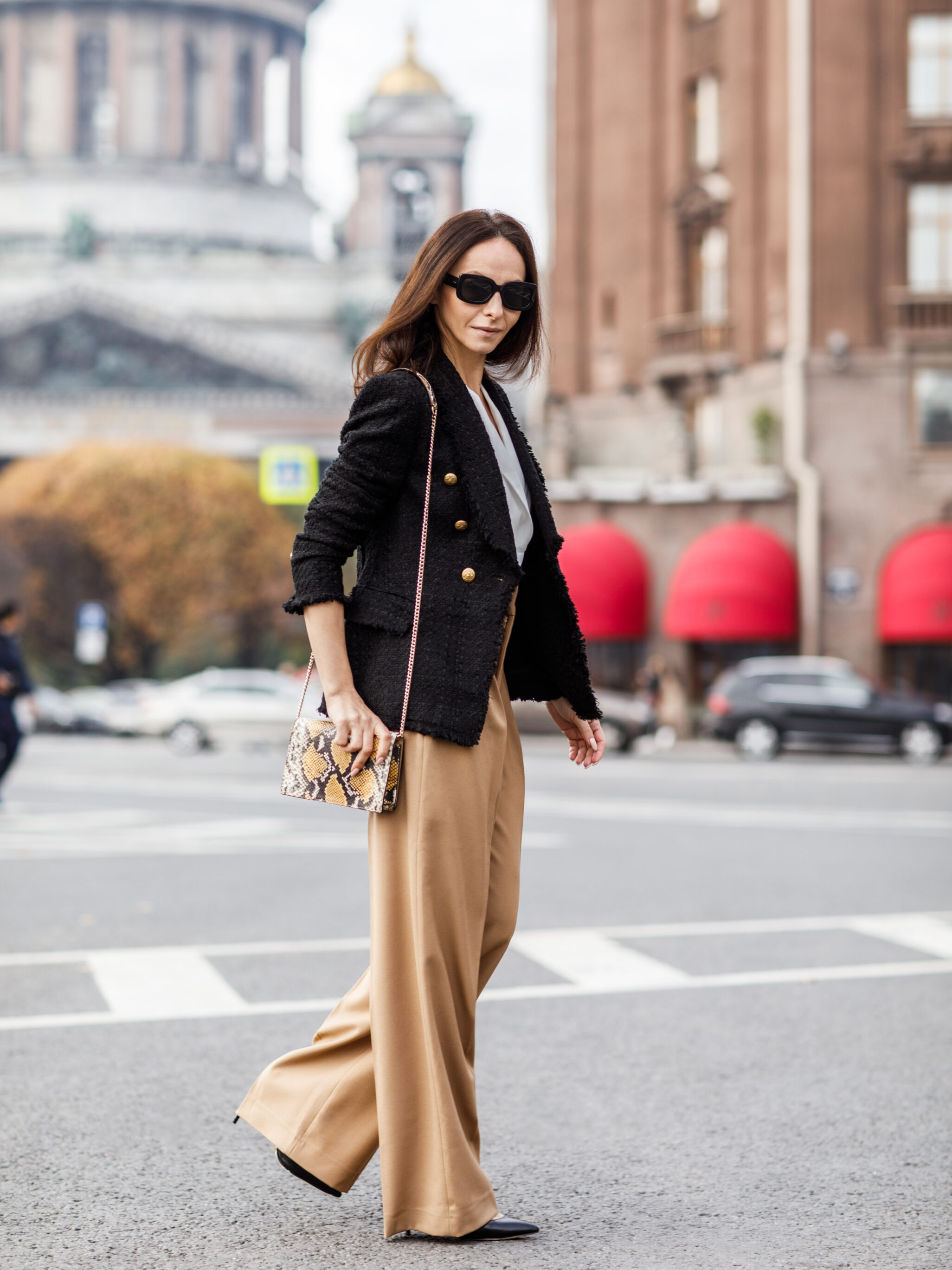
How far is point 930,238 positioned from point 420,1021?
109ft

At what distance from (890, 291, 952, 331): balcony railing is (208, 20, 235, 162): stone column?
6324 centimetres

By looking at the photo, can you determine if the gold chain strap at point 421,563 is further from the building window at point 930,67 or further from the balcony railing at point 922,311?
the building window at point 930,67

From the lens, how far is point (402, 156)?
258ft

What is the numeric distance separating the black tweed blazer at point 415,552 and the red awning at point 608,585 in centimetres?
3246

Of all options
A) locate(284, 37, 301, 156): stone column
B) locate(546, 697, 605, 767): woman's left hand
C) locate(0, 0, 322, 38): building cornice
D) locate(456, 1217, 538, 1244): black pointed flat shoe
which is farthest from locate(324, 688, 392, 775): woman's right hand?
locate(0, 0, 322, 38): building cornice

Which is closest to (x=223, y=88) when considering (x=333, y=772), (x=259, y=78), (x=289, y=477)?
(x=259, y=78)

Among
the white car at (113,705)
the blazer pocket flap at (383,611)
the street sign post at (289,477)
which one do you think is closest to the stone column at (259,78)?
the white car at (113,705)

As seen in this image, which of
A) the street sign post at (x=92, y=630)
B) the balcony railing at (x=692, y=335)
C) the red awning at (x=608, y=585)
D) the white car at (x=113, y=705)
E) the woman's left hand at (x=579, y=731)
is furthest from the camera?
the street sign post at (x=92, y=630)

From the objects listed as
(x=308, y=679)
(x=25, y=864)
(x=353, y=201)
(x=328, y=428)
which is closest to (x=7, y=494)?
(x=328, y=428)

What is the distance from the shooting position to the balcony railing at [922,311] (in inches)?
1367

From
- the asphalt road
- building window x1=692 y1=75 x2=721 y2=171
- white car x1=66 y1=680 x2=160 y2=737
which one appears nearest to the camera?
the asphalt road

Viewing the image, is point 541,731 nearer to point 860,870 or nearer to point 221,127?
point 860,870

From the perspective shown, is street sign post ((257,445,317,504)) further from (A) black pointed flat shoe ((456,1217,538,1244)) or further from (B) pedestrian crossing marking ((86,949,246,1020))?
(A) black pointed flat shoe ((456,1217,538,1244))

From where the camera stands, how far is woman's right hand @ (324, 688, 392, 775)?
149 inches
